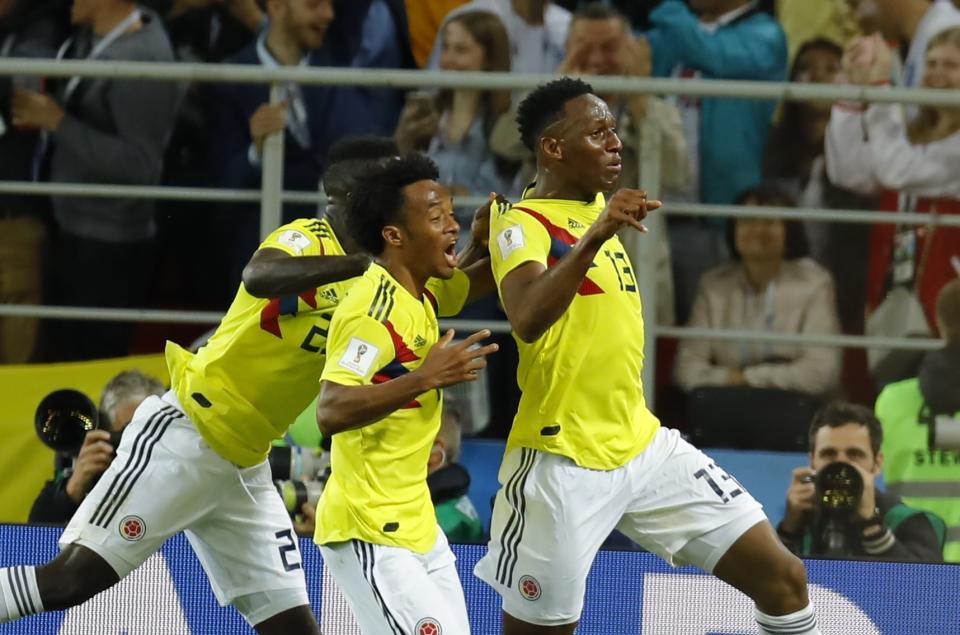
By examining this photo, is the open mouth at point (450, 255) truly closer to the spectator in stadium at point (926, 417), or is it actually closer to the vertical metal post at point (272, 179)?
the vertical metal post at point (272, 179)

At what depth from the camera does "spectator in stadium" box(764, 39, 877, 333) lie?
8.46 meters

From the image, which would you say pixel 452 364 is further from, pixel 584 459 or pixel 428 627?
pixel 584 459

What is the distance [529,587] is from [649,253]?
2.82 m

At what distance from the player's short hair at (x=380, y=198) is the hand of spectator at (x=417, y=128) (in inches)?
116

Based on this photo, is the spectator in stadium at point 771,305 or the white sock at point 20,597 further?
the spectator in stadium at point 771,305

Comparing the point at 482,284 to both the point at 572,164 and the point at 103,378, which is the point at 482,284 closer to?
the point at 572,164

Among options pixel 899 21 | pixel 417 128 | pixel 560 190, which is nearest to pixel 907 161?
pixel 899 21

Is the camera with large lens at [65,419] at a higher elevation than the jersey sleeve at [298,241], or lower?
lower

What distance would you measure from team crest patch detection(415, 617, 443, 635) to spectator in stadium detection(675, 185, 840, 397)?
11.9 ft

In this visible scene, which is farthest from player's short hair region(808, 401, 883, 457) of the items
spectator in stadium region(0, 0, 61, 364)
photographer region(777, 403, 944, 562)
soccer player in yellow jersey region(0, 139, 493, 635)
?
spectator in stadium region(0, 0, 61, 364)

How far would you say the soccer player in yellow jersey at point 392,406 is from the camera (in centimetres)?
481

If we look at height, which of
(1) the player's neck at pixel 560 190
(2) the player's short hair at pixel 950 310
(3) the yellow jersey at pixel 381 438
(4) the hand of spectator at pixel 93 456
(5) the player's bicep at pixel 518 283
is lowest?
(4) the hand of spectator at pixel 93 456

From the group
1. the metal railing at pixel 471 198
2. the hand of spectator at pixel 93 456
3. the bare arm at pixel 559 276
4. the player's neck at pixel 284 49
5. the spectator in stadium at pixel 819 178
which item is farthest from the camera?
the player's neck at pixel 284 49

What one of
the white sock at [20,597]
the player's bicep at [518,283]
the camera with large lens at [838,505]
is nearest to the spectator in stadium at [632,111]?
the camera with large lens at [838,505]
